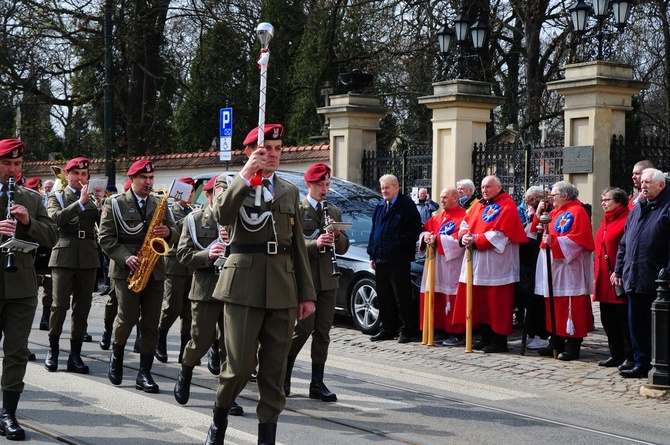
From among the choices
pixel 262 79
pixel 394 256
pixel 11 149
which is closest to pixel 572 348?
pixel 394 256

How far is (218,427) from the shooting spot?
6.34 metres

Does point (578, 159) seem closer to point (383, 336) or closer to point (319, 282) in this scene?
point (383, 336)

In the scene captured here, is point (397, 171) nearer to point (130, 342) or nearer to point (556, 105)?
point (130, 342)

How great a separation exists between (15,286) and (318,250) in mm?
2672

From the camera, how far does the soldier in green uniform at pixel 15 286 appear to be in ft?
23.1

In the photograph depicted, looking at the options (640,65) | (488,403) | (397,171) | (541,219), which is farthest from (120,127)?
(488,403)

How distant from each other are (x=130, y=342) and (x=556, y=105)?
1974 cm

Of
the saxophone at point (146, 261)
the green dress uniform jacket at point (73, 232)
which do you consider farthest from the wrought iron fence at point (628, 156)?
the saxophone at point (146, 261)

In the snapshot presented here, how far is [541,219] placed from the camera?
10805mm

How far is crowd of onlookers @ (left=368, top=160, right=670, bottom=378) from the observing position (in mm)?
9820

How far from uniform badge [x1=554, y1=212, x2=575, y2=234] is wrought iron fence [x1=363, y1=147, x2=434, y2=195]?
258 inches

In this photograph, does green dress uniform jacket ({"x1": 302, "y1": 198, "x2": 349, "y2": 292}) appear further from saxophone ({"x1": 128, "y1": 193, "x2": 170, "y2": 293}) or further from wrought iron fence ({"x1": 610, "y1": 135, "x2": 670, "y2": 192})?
wrought iron fence ({"x1": 610, "y1": 135, "x2": 670, "y2": 192})

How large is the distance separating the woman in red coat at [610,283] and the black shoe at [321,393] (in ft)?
11.3

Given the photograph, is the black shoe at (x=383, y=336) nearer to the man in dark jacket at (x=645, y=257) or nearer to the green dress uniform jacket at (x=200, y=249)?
the man in dark jacket at (x=645, y=257)
